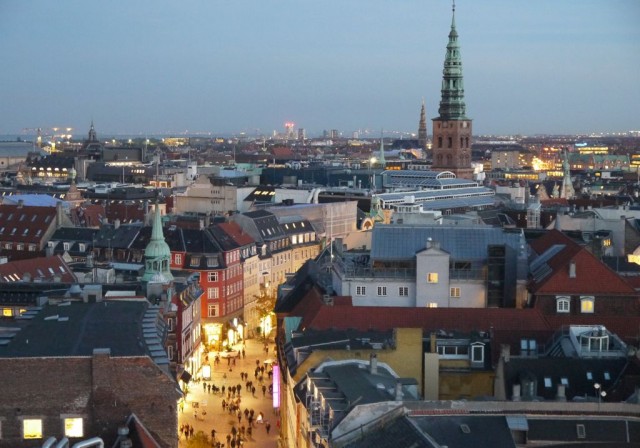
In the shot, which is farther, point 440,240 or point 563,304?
point 440,240

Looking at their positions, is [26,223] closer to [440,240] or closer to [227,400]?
[227,400]

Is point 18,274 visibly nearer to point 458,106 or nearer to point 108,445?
point 108,445

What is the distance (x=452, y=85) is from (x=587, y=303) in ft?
331

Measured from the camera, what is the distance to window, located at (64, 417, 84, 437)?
31906mm

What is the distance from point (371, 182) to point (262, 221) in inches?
2246

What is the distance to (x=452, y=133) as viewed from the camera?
5979 inches

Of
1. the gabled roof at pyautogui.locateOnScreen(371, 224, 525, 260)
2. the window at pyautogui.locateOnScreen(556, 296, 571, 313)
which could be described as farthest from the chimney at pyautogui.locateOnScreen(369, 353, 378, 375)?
the gabled roof at pyautogui.locateOnScreen(371, 224, 525, 260)

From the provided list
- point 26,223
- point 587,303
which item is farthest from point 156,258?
point 26,223

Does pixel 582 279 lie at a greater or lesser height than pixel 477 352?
greater

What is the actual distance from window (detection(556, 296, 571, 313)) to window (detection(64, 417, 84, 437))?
88.4 ft

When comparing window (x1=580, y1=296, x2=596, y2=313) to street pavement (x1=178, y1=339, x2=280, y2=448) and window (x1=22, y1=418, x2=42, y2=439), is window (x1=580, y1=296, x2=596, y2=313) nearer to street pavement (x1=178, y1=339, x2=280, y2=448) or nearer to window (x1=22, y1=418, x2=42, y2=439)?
street pavement (x1=178, y1=339, x2=280, y2=448)

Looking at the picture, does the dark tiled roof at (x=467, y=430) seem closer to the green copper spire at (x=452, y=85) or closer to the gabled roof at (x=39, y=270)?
the gabled roof at (x=39, y=270)

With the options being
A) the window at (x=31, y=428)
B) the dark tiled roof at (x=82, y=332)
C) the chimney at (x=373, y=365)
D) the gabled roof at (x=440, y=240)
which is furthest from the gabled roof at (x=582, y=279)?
the window at (x=31, y=428)

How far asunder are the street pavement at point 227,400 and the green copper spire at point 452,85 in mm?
82939
